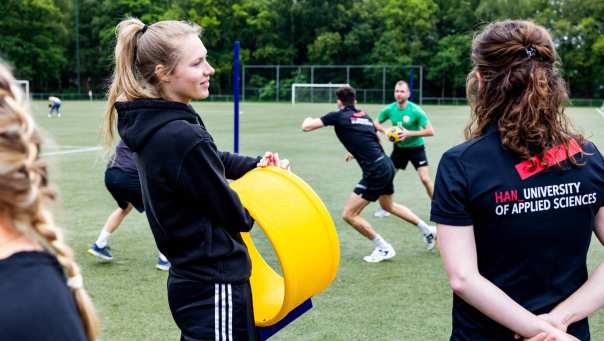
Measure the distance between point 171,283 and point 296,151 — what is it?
612 inches

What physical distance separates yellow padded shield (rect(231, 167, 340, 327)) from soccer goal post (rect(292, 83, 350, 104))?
54.8 meters

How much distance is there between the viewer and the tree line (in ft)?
224

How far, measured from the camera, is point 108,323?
17.7 feet

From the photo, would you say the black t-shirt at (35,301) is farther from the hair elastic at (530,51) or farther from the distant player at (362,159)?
the distant player at (362,159)

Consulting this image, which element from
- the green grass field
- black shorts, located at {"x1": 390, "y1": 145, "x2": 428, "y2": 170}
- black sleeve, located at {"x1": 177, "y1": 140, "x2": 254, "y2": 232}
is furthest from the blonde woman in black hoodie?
black shorts, located at {"x1": 390, "y1": 145, "x2": 428, "y2": 170}

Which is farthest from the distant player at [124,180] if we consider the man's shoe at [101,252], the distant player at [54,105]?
the distant player at [54,105]

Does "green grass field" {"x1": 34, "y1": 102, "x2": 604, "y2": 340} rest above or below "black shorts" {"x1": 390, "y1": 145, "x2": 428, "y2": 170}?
below

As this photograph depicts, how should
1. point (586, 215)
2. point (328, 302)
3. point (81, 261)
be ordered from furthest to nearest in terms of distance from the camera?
point (81, 261) < point (328, 302) < point (586, 215)

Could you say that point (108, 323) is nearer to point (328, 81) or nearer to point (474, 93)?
point (474, 93)

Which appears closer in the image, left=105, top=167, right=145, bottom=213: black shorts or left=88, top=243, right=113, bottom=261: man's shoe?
left=105, top=167, right=145, bottom=213: black shorts

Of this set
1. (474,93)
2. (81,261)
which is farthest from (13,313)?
(81,261)

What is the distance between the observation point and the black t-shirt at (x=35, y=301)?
1.24m

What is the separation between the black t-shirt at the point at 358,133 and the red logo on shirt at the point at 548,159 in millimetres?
5634

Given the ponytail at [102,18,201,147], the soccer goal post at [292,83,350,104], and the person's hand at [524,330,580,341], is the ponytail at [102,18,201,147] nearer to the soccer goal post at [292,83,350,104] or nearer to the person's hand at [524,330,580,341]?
the person's hand at [524,330,580,341]
